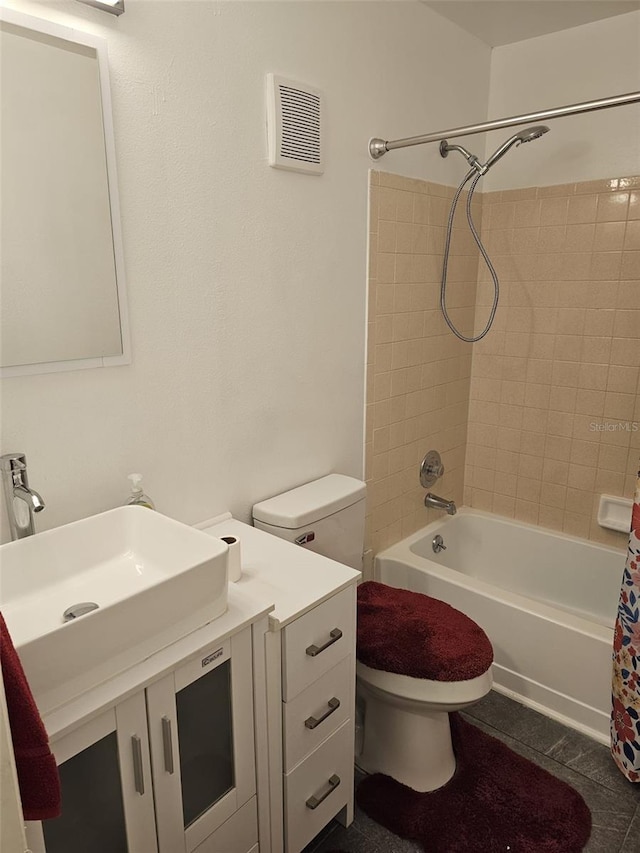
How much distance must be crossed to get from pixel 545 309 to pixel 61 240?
1.98 m

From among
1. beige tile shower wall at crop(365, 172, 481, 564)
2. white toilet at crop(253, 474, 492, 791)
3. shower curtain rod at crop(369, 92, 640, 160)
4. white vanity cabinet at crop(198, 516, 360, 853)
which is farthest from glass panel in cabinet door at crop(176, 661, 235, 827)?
shower curtain rod at crop(369, 92, 640, 160)

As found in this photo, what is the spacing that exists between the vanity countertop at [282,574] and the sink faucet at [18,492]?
1.50 feet

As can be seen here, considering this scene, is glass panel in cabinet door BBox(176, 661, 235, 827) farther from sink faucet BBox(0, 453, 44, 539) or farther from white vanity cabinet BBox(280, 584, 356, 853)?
sink faucet BBox(0, 453, 44, 539)

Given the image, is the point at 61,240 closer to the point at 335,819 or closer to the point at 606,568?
the point at 335,819

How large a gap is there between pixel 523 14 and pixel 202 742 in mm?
2563

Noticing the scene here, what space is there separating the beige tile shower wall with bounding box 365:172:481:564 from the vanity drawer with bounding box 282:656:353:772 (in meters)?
0.84

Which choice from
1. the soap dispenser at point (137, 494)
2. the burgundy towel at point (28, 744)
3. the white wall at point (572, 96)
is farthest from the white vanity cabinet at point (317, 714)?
the white wall at point (572, 96)

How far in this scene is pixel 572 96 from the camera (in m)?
2.37

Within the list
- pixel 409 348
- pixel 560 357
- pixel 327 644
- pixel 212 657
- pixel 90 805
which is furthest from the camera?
pixel 560 357

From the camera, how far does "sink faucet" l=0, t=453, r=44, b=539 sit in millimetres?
1204

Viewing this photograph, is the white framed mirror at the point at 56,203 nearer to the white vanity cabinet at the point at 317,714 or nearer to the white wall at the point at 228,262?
the white wall at the point at 228,262

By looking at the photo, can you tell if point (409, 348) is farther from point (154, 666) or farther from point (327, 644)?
point (154, 666)

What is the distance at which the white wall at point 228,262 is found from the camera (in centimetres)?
137

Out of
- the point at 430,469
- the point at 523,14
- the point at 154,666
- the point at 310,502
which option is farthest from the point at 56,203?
the point at 523,14
